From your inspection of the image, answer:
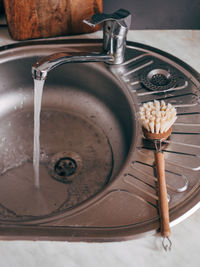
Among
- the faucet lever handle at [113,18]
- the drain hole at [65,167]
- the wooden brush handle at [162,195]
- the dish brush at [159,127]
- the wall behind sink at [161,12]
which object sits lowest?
the drain hole at [65,167]

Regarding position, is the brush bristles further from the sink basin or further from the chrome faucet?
the chrome faucet

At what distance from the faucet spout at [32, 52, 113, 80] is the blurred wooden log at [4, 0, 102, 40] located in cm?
19

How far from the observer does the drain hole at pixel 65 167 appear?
859mm

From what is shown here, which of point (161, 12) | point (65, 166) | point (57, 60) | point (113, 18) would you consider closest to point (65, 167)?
point (65, 166)

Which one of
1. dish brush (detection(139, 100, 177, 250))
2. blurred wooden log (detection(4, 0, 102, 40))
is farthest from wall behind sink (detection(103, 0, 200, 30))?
dish brush (detection(139, 100, 177, 250))

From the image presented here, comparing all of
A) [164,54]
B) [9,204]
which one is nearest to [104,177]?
[9,204]

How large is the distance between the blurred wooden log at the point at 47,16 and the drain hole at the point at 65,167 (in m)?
0.36

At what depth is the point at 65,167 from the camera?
0.87 metres

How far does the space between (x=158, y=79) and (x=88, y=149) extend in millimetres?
260

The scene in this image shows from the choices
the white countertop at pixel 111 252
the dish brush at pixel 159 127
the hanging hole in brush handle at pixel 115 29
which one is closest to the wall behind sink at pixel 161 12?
the hanging hole in brush handle at pixel 115 29

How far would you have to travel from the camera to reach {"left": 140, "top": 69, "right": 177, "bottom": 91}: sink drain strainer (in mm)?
835

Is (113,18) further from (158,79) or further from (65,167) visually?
(65,167)

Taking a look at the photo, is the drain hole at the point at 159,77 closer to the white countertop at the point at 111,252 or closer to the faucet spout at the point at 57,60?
the faucet spout at the point at 57,60

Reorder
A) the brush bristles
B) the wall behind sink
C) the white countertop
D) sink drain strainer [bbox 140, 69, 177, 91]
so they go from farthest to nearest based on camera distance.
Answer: the wall behind sink < sink drain strainer [bbox 140, 69, 177, 91] < the brush bristles < the white countertop
